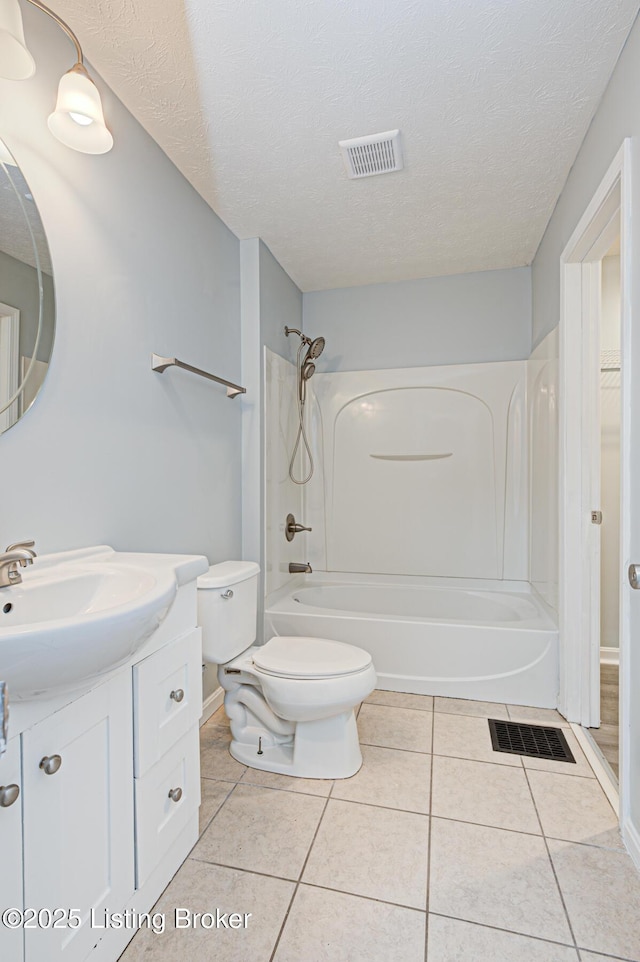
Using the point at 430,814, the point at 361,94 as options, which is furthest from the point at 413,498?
the point at 361,94

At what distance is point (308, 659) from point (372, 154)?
1974mm

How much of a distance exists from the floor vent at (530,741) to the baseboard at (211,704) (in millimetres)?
1240

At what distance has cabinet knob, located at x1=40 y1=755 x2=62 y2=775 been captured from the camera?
89 centimetres

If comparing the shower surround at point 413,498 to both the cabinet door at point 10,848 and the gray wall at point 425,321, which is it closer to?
the gray wall at point 425,321

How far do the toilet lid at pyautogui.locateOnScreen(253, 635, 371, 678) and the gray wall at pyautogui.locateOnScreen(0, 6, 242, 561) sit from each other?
21.8 inches

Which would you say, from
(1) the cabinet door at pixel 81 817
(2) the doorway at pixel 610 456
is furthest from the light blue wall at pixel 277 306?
(1) the cabinet door at pixel 81 817

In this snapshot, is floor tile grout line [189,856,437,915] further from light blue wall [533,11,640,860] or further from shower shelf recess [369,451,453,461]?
shower shelf recess [369,451,453,461]

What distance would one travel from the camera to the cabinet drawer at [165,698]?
117cm

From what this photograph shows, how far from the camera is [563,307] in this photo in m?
2.16

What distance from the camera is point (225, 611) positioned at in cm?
183

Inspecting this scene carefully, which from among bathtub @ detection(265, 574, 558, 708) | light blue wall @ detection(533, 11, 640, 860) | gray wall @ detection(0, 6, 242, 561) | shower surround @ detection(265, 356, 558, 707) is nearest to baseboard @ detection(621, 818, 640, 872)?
light blue wall @ detection(533, 11, 640, 860)

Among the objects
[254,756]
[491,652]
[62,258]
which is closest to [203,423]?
[62,258]

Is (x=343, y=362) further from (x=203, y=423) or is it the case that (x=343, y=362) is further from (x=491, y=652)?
(x=491, y=652)

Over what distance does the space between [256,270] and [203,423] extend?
3.11 ft
